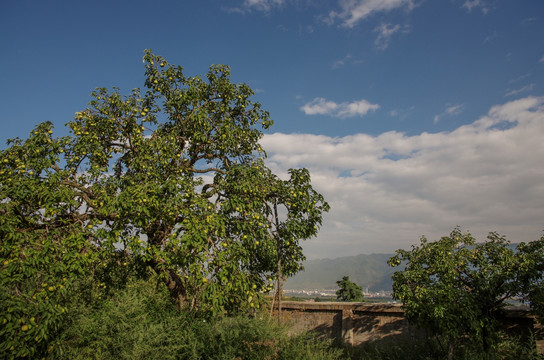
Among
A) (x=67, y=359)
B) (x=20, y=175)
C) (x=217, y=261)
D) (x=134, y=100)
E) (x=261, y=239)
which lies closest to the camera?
(x=67, y=359)

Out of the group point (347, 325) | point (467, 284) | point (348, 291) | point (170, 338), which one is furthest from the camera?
point (348, 291)

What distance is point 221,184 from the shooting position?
8820mm

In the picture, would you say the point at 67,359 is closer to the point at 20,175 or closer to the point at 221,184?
the point at 20,175

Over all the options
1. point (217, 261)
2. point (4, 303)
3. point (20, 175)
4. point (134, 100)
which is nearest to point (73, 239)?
point (4, 303)

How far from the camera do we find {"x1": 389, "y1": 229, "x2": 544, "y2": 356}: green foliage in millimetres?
8078

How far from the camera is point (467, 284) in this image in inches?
354

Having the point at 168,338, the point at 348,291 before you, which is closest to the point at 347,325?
the point at 168,338

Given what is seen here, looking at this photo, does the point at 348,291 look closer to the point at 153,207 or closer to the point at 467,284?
the point at 467,284

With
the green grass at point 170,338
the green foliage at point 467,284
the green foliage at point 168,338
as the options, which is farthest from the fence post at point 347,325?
the green foliage at point 168,338

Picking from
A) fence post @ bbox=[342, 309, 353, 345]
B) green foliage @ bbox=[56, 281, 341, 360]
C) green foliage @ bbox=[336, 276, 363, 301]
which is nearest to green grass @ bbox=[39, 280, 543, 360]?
green foliage @ bbox=[56, 281, 341, 360]

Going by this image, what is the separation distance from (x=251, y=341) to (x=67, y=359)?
3890 mm

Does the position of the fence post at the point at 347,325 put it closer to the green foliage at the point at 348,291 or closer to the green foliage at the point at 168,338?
the green foliage at the point at 168,338

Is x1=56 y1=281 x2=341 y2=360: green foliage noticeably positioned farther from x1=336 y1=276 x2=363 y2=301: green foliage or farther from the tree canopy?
x1=336 y1=276 x2=363 y2=301: green foliage

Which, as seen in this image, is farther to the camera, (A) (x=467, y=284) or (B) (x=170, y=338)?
(A) (x=467, y=284)
